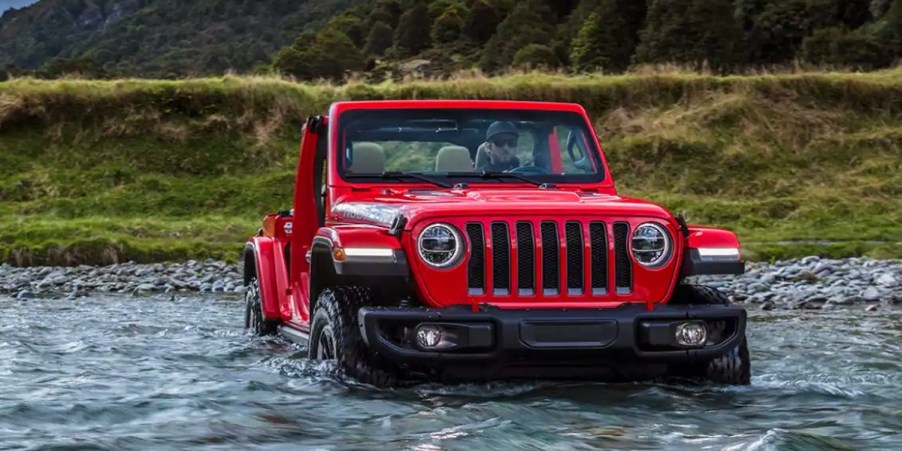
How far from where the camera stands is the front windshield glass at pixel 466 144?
8.32 m

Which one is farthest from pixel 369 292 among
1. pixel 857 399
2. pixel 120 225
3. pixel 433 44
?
pixel 433 44

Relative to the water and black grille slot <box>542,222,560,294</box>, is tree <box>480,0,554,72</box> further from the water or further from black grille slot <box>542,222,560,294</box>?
black grille slot <box>542,222,560,294</box>

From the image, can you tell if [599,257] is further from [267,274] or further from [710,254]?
[267,274]

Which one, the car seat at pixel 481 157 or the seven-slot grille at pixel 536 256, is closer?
the seven-slot grille at pixel 536 256

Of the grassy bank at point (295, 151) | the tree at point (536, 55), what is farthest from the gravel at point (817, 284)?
the tree at point (536, 55)

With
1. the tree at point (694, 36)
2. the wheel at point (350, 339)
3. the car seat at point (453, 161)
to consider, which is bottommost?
the wheel at point (350, 339)

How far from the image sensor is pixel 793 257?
62.2ft

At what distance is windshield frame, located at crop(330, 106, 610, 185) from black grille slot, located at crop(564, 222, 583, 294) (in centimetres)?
144

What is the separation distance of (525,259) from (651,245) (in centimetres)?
76

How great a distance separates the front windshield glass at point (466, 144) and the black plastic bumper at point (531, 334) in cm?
190

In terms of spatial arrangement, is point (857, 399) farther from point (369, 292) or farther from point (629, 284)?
point (369, 292)

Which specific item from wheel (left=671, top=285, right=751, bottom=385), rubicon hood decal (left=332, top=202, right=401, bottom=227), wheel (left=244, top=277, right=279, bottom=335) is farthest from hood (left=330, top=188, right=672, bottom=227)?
wheel (left=244, top=277, right=279, bottom=335)

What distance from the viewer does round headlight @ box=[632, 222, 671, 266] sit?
22.5 feet

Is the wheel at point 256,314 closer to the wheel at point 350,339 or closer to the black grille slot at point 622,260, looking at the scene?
the wheel at point 350,339
